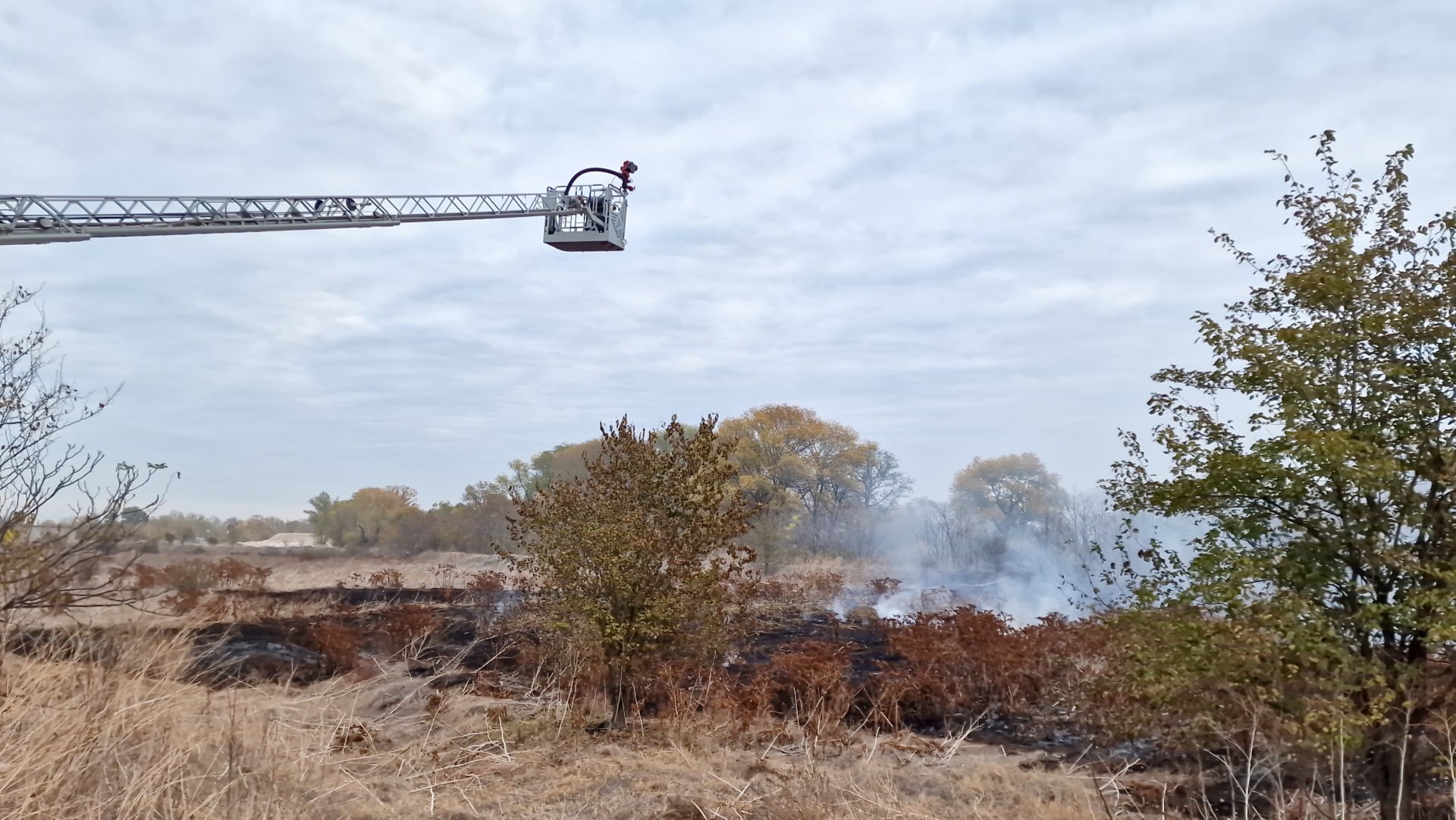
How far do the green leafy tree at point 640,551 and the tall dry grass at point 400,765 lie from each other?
0.86 meters

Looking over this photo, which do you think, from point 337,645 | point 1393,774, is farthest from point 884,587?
point 1393,774

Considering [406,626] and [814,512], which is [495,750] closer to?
[406,626]

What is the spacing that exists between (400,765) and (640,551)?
3.20 m

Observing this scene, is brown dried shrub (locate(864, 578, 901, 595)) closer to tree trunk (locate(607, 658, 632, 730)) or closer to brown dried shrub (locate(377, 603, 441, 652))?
brown dried shrub (locate(377, 603, 441, 652))

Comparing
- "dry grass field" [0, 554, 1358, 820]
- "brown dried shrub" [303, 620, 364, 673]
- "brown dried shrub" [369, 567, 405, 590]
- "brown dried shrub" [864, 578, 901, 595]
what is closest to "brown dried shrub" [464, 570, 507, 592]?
"brown dried shrub" [369, 567, 405, 590]

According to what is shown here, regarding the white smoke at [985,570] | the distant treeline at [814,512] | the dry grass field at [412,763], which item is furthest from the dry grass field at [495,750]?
the distant treeline at [814,512]

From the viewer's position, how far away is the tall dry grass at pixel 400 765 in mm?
4527

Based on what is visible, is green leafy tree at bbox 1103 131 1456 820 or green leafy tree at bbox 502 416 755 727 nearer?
green leafy tree at bbox 1103 131 1456 820

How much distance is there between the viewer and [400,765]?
279 inches

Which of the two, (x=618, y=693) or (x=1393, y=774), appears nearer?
(x=1393, y=774)

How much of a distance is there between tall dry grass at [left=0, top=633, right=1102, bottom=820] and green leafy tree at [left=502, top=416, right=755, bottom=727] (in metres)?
0.86

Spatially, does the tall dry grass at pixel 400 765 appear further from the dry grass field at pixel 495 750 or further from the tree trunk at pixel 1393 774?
the tree trunk at pixel 1393 774

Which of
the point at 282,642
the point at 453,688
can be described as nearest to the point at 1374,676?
the point at 453,688

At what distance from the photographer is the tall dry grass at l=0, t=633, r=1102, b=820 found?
453cm
